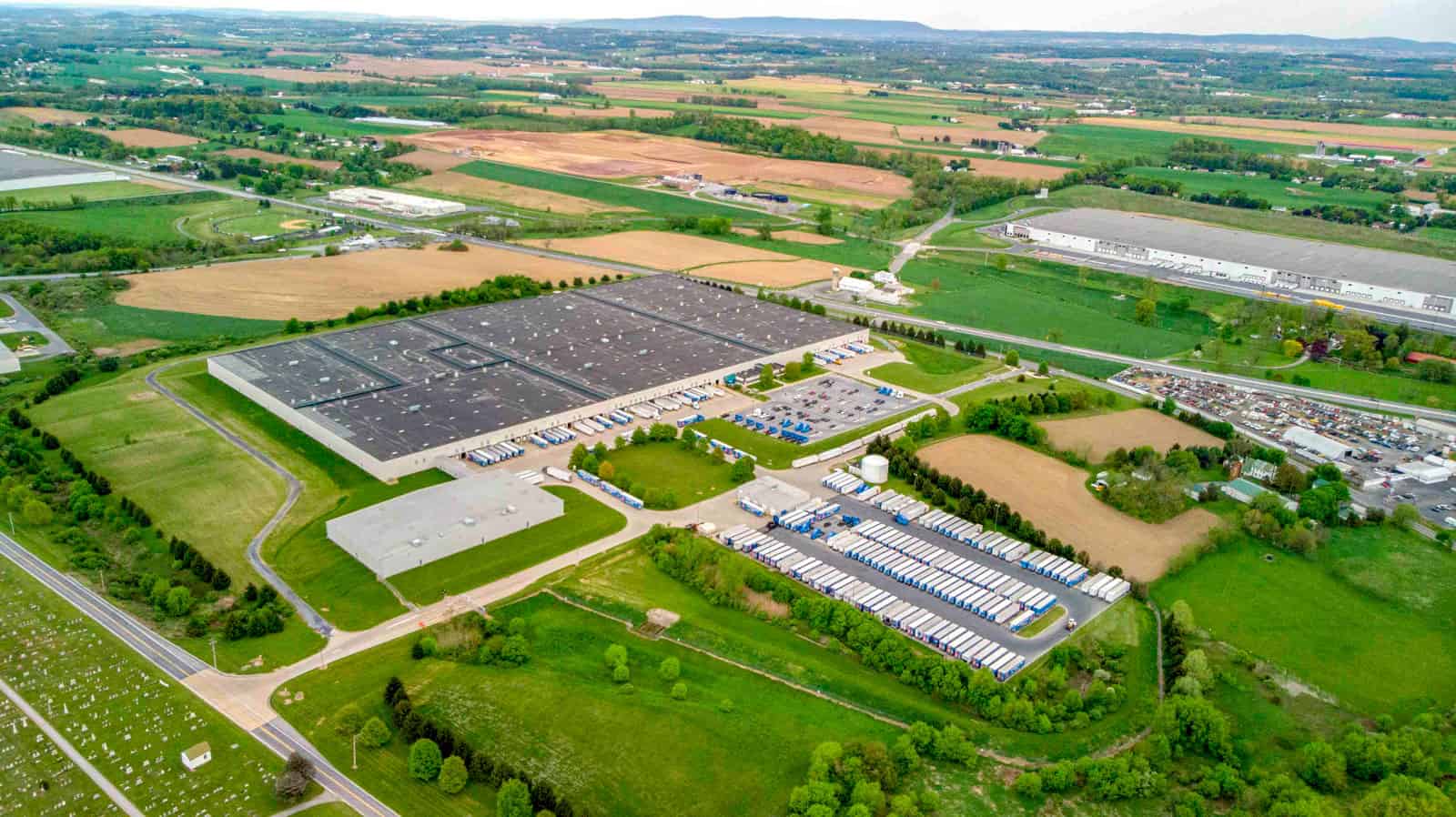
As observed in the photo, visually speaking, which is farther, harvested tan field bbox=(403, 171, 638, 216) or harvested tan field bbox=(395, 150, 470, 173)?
harvested tan field bbox=(395, 150, 470, 173)

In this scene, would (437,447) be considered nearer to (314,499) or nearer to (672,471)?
(314,499)

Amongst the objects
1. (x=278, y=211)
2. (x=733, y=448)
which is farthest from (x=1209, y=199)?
(x=278, y=211)

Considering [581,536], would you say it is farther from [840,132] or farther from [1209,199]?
[840,132]

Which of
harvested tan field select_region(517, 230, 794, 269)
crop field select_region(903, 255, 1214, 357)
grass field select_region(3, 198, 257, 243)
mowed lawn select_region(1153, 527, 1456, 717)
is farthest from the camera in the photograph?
grass field select_region(3, 198, 257, 243)

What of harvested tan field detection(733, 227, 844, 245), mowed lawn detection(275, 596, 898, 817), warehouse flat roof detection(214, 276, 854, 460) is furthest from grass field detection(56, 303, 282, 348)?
harvested tan field detection(733, 227, 844, 245)

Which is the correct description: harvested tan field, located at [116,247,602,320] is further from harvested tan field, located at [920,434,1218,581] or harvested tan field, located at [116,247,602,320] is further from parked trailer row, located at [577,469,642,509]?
harvested tan field, located at [920,434,1218,581]

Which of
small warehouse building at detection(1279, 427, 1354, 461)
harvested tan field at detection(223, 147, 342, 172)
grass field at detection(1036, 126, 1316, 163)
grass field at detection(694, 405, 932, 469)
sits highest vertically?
grass field at detection(1036, 126, 1316, 163)
